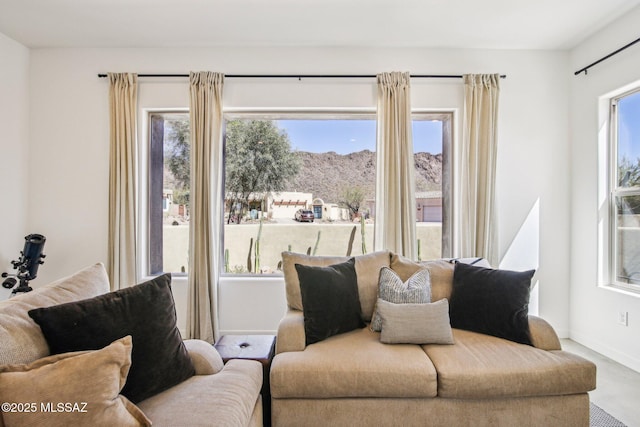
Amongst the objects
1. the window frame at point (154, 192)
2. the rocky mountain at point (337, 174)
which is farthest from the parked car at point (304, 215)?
the window frame at point (154, 192)

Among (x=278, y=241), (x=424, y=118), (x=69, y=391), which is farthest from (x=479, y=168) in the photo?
(x=69, y=391)

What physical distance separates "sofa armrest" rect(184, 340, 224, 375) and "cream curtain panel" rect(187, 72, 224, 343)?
1475 mm

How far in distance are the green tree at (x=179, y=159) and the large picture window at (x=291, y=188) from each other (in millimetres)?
10

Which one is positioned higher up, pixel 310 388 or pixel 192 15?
pixel 192 15

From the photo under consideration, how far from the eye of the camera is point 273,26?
2.91 meters

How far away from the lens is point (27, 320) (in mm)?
1231

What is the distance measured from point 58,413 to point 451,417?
1666 mm

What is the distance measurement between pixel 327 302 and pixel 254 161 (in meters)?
1.94

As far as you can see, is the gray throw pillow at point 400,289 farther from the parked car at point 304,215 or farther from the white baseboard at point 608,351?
the white baseboard at point 608,351

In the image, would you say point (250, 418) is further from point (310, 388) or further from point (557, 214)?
point (557, 214)

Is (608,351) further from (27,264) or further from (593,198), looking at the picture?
(27,264)

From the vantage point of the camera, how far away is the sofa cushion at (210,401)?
1226mm

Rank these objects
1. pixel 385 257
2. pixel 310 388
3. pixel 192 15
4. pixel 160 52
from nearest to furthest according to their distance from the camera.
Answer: pixel 310 388
pixel 385 257
pixel 192 15
pixel 160 52

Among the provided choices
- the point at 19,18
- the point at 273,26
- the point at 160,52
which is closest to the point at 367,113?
the point at 273,26
